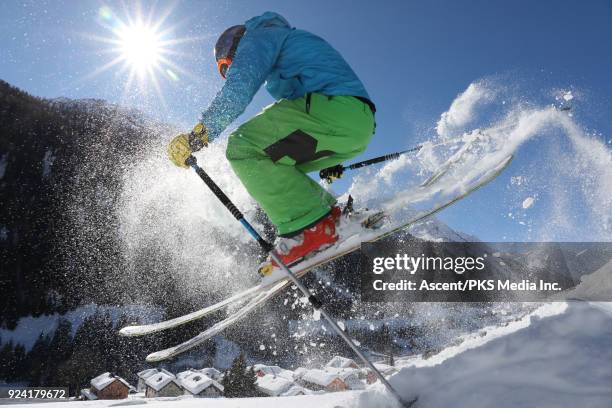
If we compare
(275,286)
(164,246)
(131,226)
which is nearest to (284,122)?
(275,286)

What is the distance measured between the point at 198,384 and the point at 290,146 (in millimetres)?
51791

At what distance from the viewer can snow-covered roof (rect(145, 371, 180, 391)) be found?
165ft

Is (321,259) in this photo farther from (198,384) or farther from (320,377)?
(198,384)

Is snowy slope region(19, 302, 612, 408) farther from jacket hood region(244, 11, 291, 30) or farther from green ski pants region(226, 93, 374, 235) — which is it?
jacket hood region(244, 11, 291, 30)

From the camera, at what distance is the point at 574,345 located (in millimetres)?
1927

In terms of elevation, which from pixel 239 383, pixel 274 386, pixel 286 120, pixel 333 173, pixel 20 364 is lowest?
pixel 286 120

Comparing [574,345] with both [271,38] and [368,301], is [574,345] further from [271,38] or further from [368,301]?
[368,301]

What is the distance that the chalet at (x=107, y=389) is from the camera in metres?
50.5

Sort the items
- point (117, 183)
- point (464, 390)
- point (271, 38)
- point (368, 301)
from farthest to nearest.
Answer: point (368, 301) → point (117, 183) → point (271, 38) → point (464, 390)

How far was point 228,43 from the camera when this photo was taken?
10.5 feet

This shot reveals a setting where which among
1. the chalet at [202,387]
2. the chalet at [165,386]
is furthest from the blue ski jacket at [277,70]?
the chalet at [165,386]

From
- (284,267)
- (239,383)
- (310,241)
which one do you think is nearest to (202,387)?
(239,383)

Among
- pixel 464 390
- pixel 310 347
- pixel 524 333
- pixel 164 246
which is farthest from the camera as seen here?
pixel 164 246

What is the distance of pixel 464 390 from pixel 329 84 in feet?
7.33
